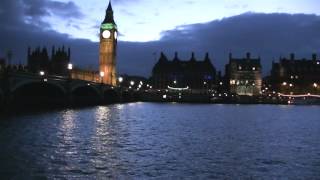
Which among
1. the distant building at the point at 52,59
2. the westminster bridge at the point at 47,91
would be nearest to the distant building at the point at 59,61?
the distant building at the point at 52,59

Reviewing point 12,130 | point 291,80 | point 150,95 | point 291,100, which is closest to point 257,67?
point 291,80

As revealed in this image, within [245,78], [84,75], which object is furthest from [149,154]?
[245,78]

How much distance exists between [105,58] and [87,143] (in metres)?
141

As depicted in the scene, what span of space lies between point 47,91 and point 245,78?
11277 centimetres

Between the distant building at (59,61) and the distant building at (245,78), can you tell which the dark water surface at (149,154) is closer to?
the distant building at (59,61)

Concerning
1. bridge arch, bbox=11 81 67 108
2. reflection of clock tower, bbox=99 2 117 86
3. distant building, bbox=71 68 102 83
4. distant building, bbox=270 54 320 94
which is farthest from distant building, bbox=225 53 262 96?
bridge arch, bbox=11 81 67 108

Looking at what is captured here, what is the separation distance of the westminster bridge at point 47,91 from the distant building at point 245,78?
190 ft

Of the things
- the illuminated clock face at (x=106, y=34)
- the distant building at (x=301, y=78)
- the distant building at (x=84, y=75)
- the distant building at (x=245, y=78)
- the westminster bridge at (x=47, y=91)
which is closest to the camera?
the westminster bridge at (x=47, y=91)

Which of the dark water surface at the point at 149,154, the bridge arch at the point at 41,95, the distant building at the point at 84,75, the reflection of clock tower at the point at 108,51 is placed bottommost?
the dark water surface at the point at 149,154

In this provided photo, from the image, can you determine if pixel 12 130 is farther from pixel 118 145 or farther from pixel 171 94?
pixel 171 94

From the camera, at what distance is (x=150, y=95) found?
179375 mm

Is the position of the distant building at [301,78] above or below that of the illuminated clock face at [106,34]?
below

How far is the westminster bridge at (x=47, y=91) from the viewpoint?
6359 centimetres

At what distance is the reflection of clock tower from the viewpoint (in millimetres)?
173000
